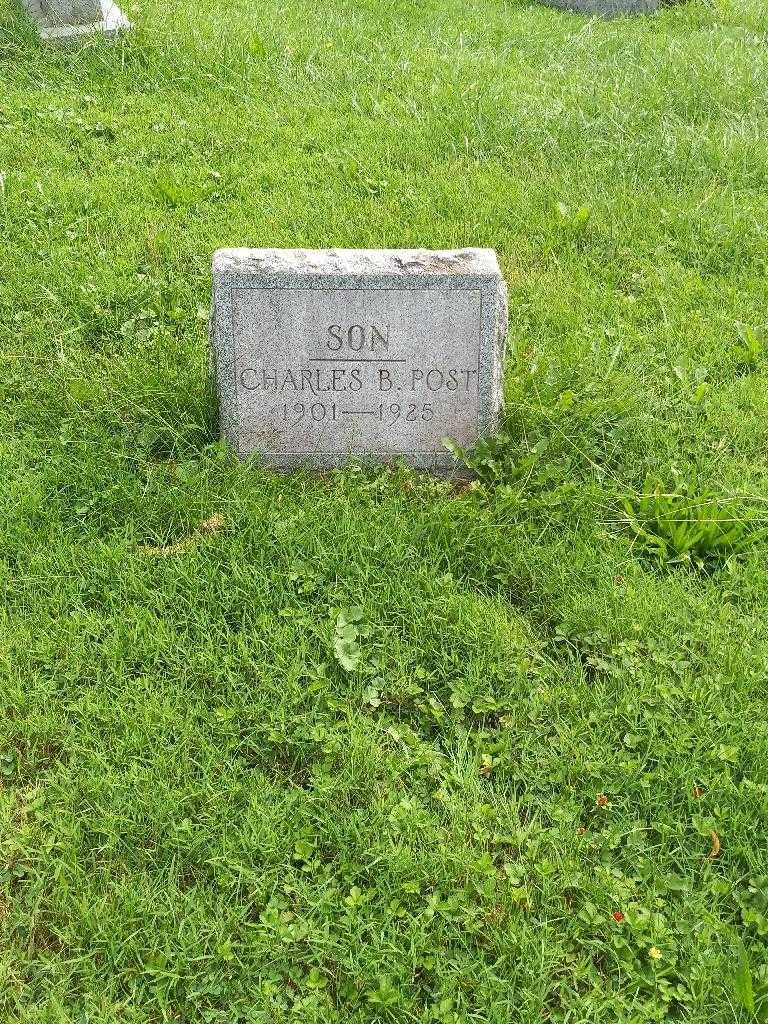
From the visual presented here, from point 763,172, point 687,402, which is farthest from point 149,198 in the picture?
→ point 763,172

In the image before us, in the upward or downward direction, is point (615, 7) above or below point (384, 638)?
above

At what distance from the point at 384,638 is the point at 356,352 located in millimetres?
1050

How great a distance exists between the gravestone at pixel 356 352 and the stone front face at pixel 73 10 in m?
A: 3.91

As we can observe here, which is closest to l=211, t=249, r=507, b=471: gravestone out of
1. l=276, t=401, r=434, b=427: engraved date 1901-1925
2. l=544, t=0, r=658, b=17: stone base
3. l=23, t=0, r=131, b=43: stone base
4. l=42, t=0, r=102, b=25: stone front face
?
l=276, t=401, r=434, b=427: engraved date 1901-1925

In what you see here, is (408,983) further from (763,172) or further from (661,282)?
(763,172)

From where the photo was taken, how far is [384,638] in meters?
2.72

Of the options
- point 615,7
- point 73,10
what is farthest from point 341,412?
point 615,7

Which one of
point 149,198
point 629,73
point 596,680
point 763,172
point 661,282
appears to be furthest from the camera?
point 629,73

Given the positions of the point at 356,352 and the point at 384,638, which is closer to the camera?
the point at 384,638

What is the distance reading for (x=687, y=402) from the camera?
3641mm

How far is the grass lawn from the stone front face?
1432 mm

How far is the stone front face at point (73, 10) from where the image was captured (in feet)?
19.5

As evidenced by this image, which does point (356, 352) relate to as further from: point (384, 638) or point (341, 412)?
point (384, 638)

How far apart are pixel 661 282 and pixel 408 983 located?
335 centimetres
